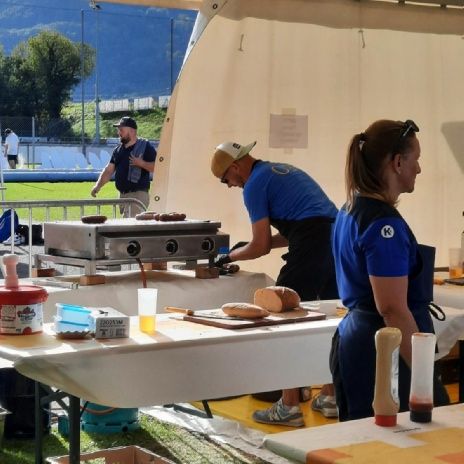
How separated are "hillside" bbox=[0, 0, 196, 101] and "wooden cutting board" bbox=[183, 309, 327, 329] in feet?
240

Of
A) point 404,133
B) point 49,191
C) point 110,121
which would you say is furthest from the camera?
point 110,121

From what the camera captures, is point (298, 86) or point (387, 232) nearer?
point (387, 232)

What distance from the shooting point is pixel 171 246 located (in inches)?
180

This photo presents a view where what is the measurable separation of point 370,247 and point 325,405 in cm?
253

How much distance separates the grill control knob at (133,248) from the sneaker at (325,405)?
4.22 ft

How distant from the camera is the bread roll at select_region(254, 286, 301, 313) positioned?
3.60m

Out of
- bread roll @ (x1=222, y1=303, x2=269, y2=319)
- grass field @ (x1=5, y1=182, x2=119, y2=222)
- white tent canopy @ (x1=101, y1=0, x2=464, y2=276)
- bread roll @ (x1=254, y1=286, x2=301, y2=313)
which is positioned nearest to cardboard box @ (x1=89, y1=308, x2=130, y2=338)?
bread roll @ (x1=222, y1=303, x2=269, y2=319)

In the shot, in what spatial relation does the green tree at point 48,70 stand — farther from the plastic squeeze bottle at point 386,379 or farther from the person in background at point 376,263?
the plastic squeeze bottle at point 386,379

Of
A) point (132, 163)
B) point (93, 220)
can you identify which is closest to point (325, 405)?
point (93, 220)

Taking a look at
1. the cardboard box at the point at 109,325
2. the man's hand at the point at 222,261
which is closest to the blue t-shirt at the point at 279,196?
the man's hand at the point at 222,261

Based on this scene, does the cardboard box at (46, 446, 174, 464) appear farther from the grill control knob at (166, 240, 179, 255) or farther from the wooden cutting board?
the grill control knob at (166, 240, 179, 255)

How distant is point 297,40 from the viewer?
19.4 ft

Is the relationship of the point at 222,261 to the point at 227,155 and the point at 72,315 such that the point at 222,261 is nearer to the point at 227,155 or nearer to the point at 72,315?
the point at 227,155

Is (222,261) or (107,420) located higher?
(222,261)
